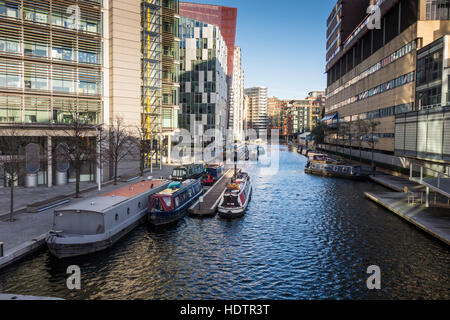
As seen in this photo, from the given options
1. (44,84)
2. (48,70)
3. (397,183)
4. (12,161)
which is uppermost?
(48,70)

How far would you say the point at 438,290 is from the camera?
17.0m

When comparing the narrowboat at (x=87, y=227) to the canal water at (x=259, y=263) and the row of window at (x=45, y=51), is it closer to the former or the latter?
the canal water at (x=259, y=263)

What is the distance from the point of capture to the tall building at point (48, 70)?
121ft

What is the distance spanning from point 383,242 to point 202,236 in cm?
1257

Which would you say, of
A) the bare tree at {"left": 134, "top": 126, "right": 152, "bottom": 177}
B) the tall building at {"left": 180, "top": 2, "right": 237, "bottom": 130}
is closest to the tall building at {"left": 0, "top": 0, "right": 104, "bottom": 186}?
the bare tree at {"left": 134, "top": 126, "right": 152, "bottom": 177}

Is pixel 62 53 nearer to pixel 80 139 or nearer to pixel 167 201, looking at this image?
pixel 80 139

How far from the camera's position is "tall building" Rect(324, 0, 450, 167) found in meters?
44.8

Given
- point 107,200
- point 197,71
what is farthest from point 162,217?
point 197,71

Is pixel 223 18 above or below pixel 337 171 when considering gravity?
above

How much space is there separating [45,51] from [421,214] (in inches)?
1631

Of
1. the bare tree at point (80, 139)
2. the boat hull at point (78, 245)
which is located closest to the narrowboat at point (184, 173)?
the bare tree at point (80, 139)

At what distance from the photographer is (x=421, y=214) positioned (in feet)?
93.9

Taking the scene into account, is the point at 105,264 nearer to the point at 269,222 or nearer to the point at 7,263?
the point at 7,263
